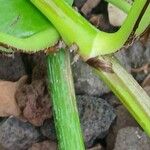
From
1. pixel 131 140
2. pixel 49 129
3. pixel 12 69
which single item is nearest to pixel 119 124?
pixel 131 140

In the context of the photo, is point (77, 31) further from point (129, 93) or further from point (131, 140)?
point (131, 140)

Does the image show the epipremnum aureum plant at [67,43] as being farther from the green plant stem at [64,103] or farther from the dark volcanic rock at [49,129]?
the dark volcanic rock at [49,129]

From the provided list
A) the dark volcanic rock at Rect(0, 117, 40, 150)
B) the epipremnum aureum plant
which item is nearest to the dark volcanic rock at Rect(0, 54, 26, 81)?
the dark volcanic rock at Rect(0, 117, 40, 150)

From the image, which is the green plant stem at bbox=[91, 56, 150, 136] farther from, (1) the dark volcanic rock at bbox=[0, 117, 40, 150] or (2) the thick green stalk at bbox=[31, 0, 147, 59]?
(1) the dark volcanic rock at bbox=[0, 117, 40, 150]

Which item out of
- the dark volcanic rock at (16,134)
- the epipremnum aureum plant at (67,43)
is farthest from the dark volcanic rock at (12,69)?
the epipremnum aureum plant at (67,43)

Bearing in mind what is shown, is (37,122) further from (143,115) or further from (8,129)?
(143,115)

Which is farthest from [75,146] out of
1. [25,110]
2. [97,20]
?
[97,20]
